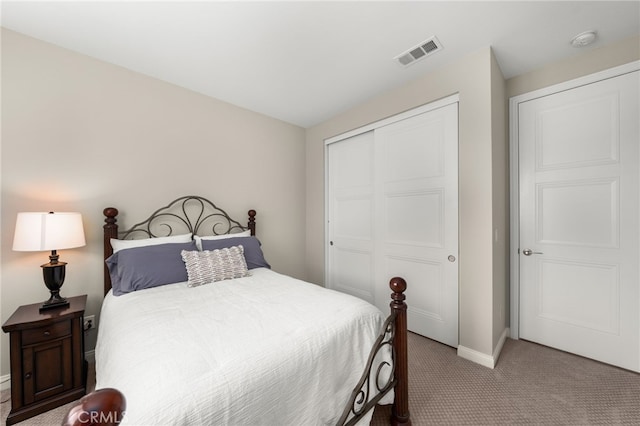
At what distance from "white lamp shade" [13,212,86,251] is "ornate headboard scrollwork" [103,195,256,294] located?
1.32 ft

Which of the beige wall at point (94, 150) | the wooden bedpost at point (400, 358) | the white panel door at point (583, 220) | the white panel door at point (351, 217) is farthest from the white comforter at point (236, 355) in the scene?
the white panel door at point (583, 220)

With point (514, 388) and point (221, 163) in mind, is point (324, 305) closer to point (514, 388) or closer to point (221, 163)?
point (514, 388)

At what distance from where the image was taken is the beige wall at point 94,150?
1.82 metres

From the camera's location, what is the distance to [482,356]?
6.74ft

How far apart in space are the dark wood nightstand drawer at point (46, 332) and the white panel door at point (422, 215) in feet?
8.78

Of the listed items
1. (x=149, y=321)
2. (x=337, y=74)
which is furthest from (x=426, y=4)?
(x=149, y=321)

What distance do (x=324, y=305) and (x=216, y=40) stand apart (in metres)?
2.08

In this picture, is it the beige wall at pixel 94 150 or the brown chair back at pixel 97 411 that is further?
the beige wall at pixel 94 150

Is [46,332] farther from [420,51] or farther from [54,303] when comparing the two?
[420,51]

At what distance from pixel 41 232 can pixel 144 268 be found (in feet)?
2.03

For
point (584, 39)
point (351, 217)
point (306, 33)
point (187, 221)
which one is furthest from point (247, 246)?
point (584, 39)

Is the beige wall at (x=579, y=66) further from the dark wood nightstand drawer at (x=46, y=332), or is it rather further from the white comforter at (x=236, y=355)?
the dark wood nightstand drawer at (x=46, y=332)

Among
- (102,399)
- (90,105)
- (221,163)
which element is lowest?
(102,399)

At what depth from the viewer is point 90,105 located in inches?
83.0
